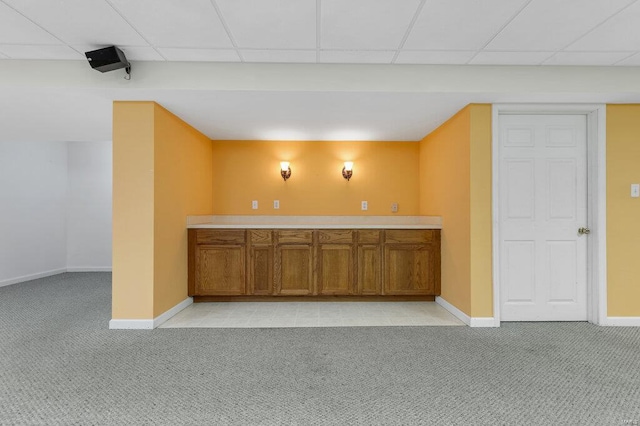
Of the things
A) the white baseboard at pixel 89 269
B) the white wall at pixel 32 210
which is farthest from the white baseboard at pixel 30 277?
the white baseboard at pixel 89 269

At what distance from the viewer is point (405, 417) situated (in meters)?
1.71

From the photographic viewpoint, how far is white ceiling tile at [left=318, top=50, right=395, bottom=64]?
8.59 feet

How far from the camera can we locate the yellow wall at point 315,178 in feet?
15.6

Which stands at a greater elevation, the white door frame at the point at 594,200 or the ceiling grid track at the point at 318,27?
the ceiling grid track at the point at 318,27

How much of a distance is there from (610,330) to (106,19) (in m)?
4.98

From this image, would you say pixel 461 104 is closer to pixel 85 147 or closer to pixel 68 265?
pixel 85 147

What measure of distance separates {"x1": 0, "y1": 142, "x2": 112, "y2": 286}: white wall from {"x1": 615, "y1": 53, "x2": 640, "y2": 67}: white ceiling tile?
7.52 meters

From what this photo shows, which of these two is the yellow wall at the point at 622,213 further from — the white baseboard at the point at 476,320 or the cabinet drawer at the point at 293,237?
the cabinet drawer at the point at 293,237

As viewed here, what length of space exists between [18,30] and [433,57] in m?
3.20

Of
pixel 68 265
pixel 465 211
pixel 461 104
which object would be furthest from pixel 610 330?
pixel 68 265

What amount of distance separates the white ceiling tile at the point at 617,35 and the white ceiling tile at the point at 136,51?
3405 millimetres

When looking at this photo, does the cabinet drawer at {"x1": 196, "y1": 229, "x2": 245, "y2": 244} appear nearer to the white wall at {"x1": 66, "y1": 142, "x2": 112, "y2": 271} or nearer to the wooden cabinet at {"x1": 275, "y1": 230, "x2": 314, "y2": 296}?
the wooden cabinet at {"x1": 275, "y1": 230, "x2": 314, "y2": 296}

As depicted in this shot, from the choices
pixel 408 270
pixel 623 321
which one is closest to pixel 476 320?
pixel 408 270

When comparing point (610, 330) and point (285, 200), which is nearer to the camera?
point (610, 330)
